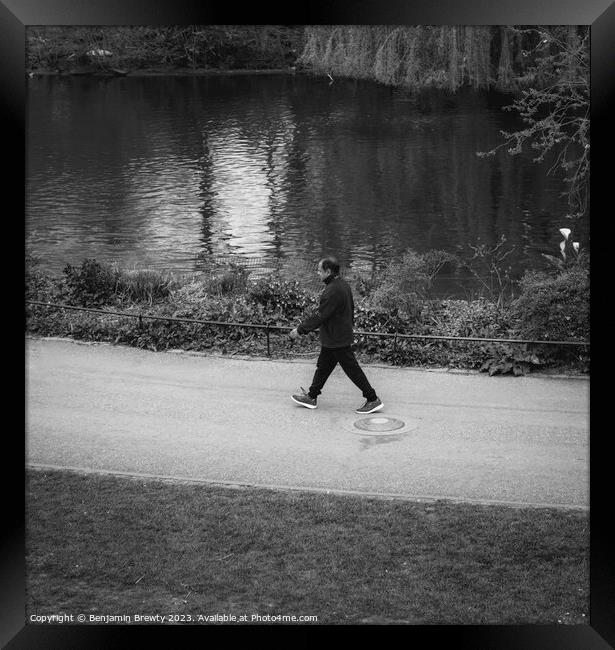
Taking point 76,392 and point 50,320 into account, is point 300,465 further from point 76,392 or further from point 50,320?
point 50,320

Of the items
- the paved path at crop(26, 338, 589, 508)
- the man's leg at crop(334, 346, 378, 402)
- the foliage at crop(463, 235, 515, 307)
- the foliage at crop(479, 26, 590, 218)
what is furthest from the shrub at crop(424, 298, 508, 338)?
the foliage at crop(463, 235, 515, 307)

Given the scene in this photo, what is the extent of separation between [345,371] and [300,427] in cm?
89

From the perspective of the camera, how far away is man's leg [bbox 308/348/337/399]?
1134 cm

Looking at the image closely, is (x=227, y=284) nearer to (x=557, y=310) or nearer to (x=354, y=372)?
(x=354, y=372)

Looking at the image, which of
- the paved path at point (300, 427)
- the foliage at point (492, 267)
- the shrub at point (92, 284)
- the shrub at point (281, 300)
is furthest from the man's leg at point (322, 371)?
the foliage at point (492, 267)

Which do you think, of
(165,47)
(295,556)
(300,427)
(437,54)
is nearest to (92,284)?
(300,427)

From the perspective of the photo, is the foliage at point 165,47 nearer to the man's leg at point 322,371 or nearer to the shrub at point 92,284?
the shrub at point 92,284

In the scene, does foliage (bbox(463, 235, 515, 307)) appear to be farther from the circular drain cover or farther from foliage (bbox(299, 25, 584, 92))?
foliage (bbox(299, 25, 584, 92))

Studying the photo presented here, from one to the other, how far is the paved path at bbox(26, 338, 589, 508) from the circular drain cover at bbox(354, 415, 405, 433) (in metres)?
0.15

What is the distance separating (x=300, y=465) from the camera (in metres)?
9.79

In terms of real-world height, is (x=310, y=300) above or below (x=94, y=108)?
below

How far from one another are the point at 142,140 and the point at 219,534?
33.0m

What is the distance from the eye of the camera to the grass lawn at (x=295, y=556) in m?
7.38

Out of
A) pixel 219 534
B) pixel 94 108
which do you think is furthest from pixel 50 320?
pixel 94 108
